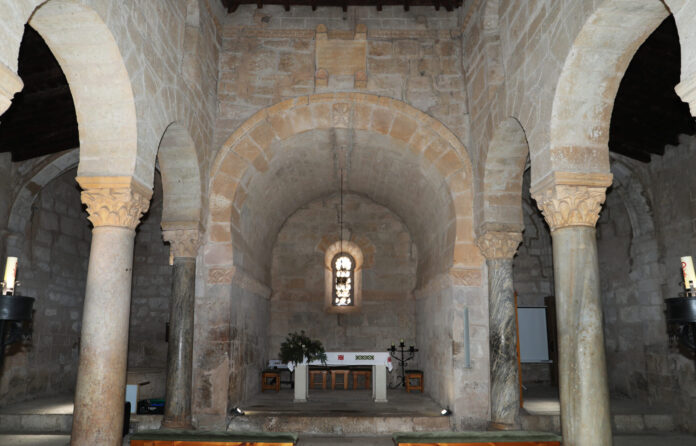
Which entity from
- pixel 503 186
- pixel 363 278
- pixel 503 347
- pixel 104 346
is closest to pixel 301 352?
pixel 363 278

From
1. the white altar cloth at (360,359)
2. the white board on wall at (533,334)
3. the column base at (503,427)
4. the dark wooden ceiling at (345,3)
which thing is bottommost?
the column base at (503,427)

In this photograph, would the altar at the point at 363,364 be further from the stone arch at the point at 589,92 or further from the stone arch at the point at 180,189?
the stone arch at the point at 589,92

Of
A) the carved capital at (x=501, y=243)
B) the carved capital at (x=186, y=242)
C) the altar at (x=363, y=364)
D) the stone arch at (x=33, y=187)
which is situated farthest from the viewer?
the altar at (x=363, y=364)

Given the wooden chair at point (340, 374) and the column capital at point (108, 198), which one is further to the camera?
the wooden chair at point (340, 374)

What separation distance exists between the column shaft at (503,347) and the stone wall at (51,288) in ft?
26.1

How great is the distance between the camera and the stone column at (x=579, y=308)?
5.35 meters

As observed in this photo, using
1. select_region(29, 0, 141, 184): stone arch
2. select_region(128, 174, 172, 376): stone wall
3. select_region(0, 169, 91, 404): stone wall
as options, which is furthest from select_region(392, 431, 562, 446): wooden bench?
select_region(128, 174, 172, 376): stone wall

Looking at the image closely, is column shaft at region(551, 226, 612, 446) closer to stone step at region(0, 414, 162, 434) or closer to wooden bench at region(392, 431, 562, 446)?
wooden bench at region(392, 431, 562, 446)

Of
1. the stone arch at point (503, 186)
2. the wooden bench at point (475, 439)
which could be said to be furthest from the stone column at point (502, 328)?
the wooden bench at point (475, 439)

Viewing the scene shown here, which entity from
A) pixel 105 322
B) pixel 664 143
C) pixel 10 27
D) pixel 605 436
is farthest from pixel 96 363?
pixel 664 143

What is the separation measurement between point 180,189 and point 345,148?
127 inches

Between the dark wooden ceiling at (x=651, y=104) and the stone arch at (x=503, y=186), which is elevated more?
the dark wooden ceiling at (x=651, y=104)

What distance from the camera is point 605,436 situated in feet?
17.4

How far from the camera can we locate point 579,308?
217 inches
